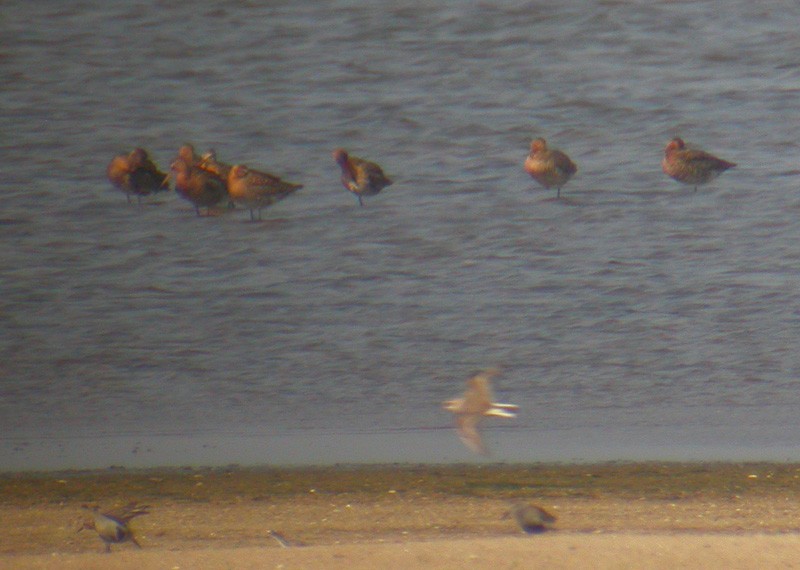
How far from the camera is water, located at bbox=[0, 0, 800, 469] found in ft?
21.5

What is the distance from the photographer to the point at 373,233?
9352 mm

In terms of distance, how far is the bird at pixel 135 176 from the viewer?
10.3 m

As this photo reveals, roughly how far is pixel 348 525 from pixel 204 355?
237 cm

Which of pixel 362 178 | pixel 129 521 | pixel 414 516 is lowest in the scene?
pixel 414 516

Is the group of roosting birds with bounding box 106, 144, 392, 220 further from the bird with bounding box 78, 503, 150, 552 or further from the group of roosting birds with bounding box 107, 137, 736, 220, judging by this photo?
the bird with bounding box 78, 503, 150, 552

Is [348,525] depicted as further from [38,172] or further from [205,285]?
[38,172]

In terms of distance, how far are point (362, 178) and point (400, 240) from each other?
97 centimetres

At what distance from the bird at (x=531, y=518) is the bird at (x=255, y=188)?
5372mm

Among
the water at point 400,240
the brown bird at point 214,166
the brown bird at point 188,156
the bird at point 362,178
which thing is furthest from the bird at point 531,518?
the brown bird at point 188,156

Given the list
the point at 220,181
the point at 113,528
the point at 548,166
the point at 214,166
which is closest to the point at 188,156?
the point at 214,166

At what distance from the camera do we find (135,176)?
1033 cm

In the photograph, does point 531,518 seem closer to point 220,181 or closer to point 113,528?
point 113,528

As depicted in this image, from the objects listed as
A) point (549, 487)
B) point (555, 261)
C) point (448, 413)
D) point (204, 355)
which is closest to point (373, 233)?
point (555, 261)

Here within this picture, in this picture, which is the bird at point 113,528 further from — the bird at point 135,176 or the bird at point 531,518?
the bird at point 135,176
